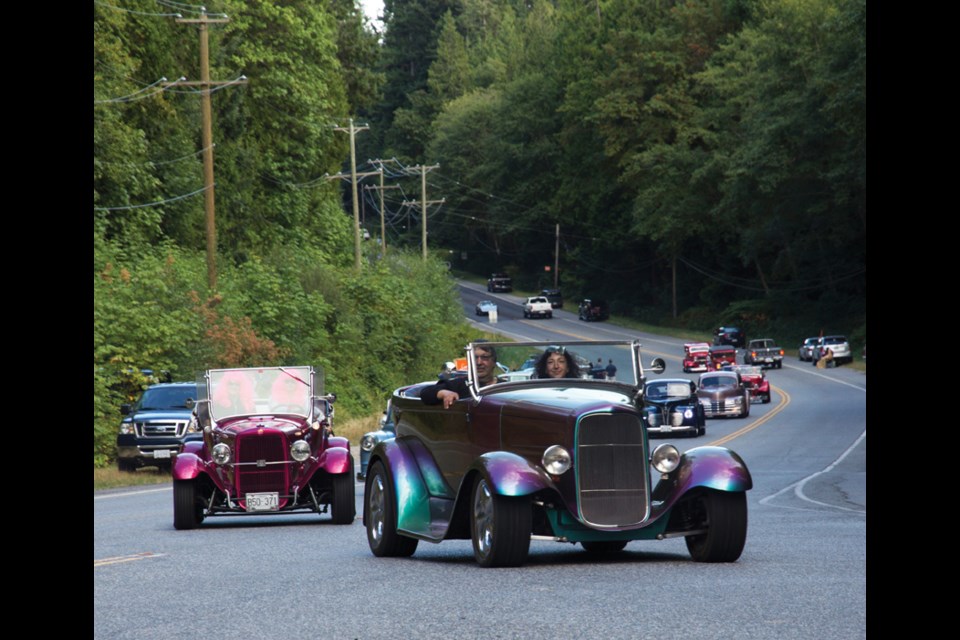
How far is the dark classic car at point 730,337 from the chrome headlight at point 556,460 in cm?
8627

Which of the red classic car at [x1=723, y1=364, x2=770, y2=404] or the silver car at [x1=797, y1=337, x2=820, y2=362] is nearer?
the red classic car at [x1=723, y1=364, x2=770, y2=404]

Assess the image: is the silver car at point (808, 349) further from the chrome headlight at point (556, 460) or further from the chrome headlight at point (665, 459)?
the chrome headlight at point (556, 460)

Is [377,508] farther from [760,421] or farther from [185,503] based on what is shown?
[760,421]

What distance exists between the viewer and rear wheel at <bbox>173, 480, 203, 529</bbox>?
1934 cm

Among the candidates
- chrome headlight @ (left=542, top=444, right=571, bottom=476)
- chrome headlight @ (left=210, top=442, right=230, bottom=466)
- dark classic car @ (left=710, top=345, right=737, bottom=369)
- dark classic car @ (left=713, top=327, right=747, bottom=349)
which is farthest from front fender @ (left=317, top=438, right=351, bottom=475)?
dark classic car @ (left=713, top=327, right=747, bottom=349)

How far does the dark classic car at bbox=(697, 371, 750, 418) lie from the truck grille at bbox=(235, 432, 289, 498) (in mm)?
36703

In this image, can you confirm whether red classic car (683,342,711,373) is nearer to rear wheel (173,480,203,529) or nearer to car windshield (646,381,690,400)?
car windshield (646,381,690,400)

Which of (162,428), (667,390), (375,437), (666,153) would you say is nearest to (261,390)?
(375,437)

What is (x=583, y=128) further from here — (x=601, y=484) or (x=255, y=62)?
(x=601, y=484)

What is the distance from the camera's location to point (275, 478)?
1956 cm

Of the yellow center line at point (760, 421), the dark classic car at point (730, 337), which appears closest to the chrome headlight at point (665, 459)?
the yellow center line at point (760, 421)

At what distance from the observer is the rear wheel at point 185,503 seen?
19344 millimetres

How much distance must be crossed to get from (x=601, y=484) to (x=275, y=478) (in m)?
7.81

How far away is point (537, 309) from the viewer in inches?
4717
